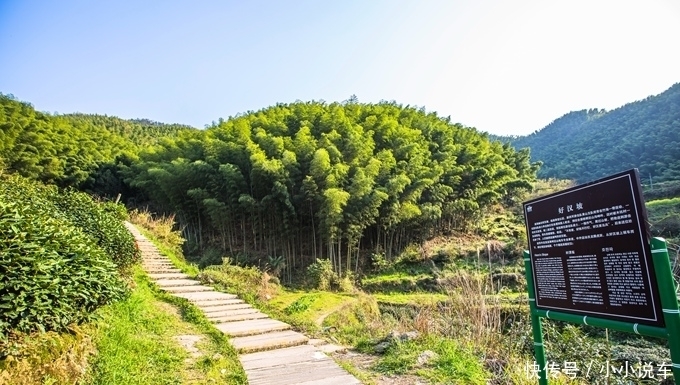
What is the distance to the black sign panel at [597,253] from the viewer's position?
1700 mm

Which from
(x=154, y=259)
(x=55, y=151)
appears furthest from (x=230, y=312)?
(x=55, y=151)

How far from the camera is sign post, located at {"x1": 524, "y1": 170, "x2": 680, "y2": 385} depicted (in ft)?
5.36

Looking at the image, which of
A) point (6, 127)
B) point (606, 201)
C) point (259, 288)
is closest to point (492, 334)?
point (606, 201)

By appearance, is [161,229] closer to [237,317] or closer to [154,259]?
[154,259]

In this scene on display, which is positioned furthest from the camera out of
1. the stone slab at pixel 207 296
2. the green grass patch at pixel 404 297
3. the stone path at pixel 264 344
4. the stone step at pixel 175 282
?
the green grass patch at pixel 404 297

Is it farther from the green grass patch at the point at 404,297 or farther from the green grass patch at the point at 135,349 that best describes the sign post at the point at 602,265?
the green grass patch at the point at 404,297

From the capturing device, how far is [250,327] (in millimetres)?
4254

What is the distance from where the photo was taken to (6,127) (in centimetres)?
1770

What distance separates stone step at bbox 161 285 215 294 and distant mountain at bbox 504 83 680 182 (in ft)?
102

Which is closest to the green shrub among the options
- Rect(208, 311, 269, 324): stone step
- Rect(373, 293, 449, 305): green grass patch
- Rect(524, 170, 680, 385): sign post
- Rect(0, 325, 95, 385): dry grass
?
Rect(208, 311, 269, 324): stone step

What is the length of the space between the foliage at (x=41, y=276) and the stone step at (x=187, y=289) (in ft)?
11.3

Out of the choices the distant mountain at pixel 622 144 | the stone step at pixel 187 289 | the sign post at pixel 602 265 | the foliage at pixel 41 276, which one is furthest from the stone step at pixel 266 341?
the distant mountain at pixel 622 144

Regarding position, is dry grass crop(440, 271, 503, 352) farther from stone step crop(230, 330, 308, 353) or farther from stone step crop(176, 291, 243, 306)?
stone step crop(176, 291, 243, 306)

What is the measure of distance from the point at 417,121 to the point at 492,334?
1688 centimetres
